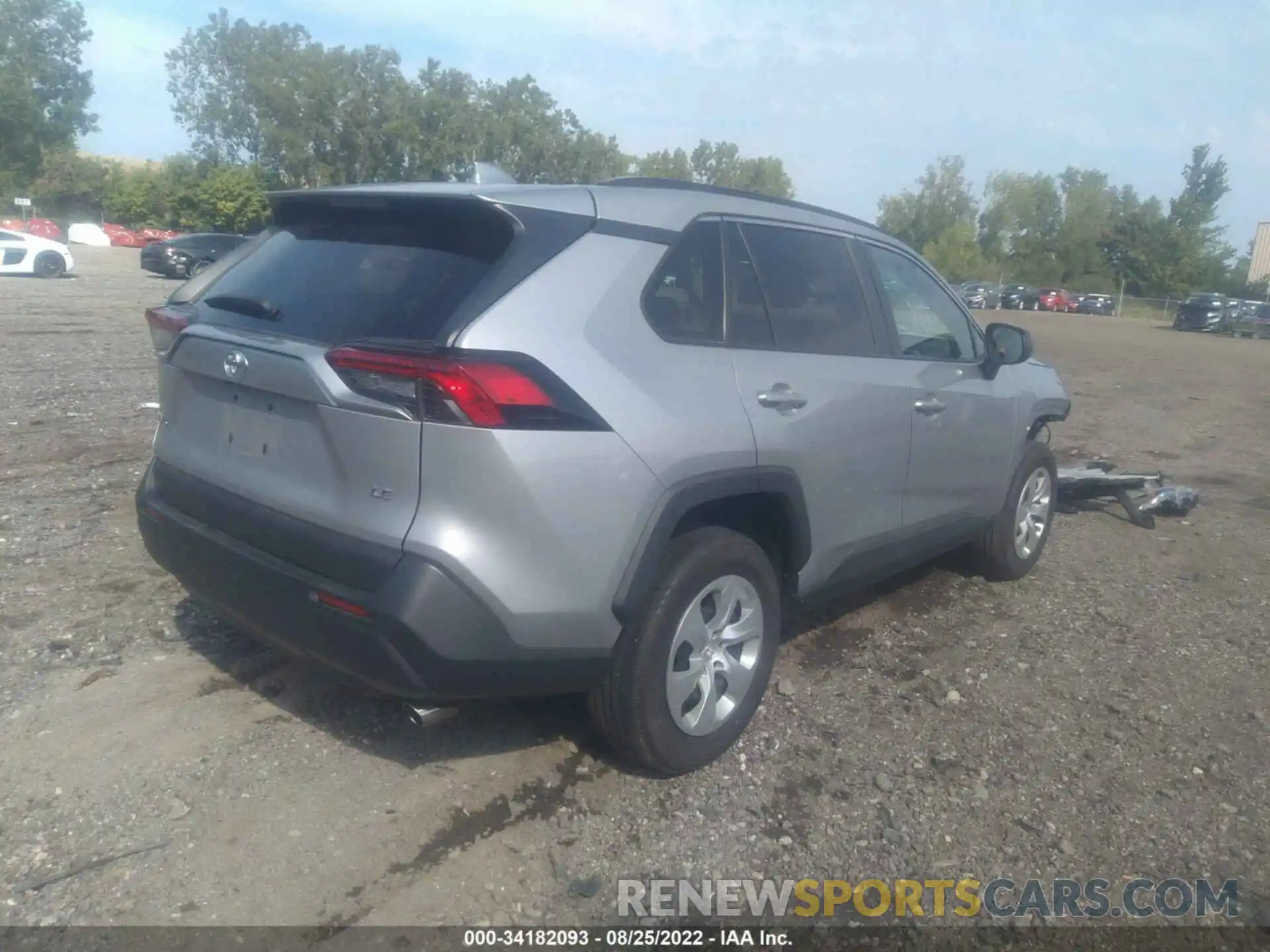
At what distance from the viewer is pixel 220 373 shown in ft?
10.8

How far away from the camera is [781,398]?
11.9 feet

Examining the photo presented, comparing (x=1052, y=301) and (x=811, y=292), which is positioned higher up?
(x=811, y=292)

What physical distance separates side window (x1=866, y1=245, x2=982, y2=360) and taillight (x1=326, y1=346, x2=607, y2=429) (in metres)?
2.12

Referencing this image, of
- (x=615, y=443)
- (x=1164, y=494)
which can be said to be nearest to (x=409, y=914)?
(x=615, y=443)

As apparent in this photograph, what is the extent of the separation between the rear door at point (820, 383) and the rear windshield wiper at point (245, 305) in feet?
4.84

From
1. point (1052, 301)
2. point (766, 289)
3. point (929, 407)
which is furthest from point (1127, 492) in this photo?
point (1052, 301)

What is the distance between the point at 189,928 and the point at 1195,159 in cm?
9798

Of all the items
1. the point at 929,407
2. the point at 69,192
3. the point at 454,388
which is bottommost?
the point at 929,407

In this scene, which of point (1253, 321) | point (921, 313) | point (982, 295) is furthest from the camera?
point (982, 295)

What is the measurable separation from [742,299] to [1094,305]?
208 ft

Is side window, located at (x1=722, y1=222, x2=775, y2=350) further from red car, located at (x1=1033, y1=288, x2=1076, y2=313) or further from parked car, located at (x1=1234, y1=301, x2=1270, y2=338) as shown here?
red car, located at (x1=1033, y1=288, x2=1076, y2=313)

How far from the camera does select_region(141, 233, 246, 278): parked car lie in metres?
28.3

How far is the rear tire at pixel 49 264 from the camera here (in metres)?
24.8

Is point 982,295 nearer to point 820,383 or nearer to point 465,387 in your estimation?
point 820,383
